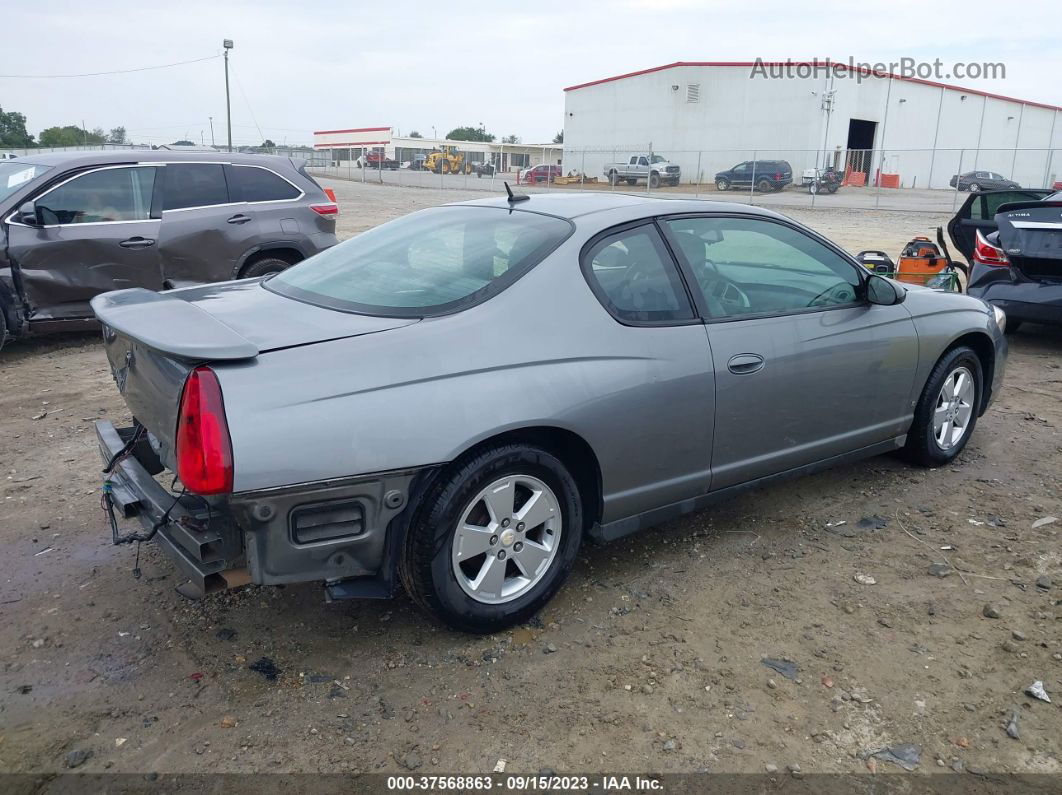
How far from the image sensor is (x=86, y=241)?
735 cm

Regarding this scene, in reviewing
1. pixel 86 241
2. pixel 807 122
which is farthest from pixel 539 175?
pixel 86 241

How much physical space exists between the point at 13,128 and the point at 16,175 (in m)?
78.5

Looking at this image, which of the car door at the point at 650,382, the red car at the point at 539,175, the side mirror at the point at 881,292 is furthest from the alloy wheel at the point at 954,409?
the red car at the point at 539,175

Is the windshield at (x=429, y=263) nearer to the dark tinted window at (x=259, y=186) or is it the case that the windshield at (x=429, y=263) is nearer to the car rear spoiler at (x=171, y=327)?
the car rear spoiler at (x=171, y=327)

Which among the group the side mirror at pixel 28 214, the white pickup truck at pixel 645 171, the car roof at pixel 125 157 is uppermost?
the white pickup truck at pixel 645 171

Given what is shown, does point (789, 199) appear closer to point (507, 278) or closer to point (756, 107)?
point (756, 107)

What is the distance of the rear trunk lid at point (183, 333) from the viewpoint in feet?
9.20

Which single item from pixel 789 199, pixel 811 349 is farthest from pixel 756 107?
pixel 811 349

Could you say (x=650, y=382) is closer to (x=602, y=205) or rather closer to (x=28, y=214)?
(x=602, y=205)

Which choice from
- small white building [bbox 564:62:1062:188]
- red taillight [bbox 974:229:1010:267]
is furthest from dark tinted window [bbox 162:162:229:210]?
small white building [bbox 564:62:1062:188]

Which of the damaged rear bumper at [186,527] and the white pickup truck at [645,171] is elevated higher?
the white pickup truck at [645,171]

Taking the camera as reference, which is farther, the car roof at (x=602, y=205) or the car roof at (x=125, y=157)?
the car roof at (x=125, y=157)

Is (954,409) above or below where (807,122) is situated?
below

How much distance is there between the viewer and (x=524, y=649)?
10.7 feet
